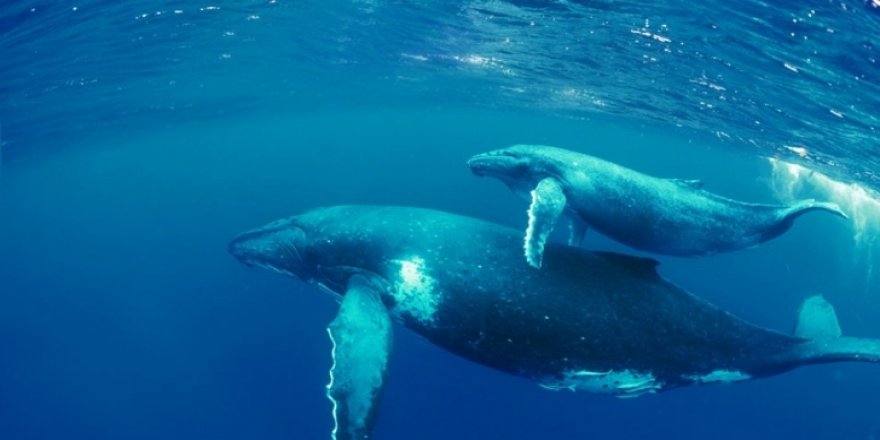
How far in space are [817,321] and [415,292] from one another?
5243mm

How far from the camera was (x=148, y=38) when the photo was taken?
67.7 ft

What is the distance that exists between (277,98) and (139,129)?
15.1 metres

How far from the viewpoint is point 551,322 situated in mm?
6172

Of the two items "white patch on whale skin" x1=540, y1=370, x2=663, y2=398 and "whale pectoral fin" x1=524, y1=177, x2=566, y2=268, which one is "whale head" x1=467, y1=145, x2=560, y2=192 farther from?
"white patch on whale skin" x1=540, y1=370, x2=663, y2=398

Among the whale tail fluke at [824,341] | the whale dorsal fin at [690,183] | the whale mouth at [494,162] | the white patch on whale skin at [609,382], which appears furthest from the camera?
the whale mouth at [494,162]

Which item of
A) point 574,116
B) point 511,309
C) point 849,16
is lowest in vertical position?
point 574,116

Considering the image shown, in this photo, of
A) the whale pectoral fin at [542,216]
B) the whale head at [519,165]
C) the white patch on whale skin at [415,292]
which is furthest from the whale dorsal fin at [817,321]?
the white patch on whale skin at [415,292]

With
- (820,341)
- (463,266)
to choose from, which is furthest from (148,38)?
(820,341)

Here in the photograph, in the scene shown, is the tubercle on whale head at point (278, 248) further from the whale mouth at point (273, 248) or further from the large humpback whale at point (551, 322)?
the large humpback whale at point (551, 322)

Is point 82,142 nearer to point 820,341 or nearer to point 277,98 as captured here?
point 277,98

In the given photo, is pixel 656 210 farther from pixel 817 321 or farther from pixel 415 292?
pixel 415 292

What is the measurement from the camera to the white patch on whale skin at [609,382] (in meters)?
6.34

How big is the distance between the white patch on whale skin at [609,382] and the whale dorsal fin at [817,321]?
7.07ft

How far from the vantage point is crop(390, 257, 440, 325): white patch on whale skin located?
6.61m
